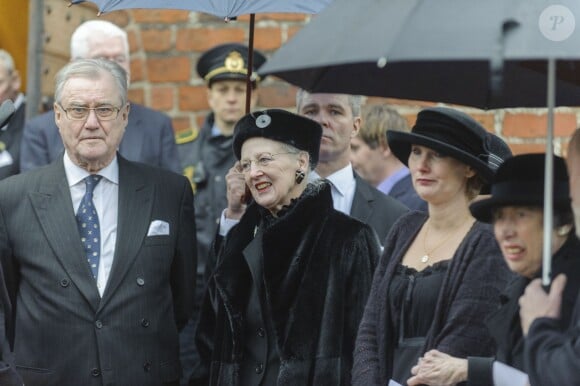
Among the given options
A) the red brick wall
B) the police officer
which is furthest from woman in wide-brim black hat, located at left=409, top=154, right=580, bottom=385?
the red brick wall

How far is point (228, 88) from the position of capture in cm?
759

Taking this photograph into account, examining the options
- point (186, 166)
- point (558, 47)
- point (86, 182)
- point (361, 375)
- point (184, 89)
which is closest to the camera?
point (558, 47)

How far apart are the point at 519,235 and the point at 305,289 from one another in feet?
4.58

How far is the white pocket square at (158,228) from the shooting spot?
6.04 m

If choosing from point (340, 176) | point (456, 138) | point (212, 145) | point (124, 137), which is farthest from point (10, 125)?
point (456, 138)

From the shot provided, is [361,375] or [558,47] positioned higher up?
[558,47]

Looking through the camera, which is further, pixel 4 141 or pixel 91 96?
pixel 4 141

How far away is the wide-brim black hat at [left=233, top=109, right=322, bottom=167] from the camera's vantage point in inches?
232

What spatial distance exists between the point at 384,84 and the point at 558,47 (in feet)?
5.37

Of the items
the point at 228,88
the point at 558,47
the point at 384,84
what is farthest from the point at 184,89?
the point at 558,47

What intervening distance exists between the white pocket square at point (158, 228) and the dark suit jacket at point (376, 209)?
0.84 m

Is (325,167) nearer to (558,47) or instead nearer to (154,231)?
(154,231)

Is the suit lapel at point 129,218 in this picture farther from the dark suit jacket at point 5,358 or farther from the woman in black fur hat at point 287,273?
the dark suit jacket at point 5,358

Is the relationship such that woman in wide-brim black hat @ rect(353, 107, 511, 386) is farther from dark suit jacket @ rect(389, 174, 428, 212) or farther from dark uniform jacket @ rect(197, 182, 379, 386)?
dark suit jacket @ rect(389, 174, 428, 212)
